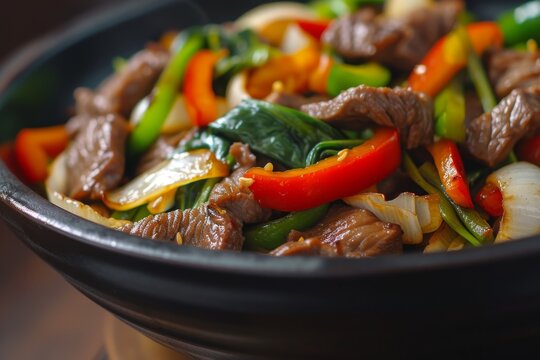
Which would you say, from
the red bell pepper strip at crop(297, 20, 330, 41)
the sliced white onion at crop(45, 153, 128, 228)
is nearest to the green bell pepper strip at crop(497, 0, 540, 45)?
the red bell pepper strip at crop(297, 20, 330, 41)

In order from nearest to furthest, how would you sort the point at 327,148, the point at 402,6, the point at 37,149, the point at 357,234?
the point at 357,234, the point at 327,148, the point at 37,149, the point at 402,6

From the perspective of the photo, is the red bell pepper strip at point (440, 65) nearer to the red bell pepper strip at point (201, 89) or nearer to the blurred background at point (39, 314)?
the red bell pepper strip at point (201, 89)

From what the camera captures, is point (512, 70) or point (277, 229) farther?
point (512, 70)

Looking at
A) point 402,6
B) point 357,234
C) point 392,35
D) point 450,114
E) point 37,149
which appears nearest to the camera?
point 357,234

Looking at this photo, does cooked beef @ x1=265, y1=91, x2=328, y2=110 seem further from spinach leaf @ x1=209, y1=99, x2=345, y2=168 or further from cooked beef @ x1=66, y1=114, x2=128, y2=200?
cooked beef @ x1=66, y1=114, x2=128, y2=200

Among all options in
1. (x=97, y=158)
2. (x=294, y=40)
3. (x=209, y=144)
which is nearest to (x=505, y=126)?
(x=209, y=144)

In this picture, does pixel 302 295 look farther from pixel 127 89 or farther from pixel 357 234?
pixel 127 89

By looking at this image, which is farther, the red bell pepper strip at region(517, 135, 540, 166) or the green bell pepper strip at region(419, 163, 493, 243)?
the red bell pepper strip at region(517, 135, 540, 166)
